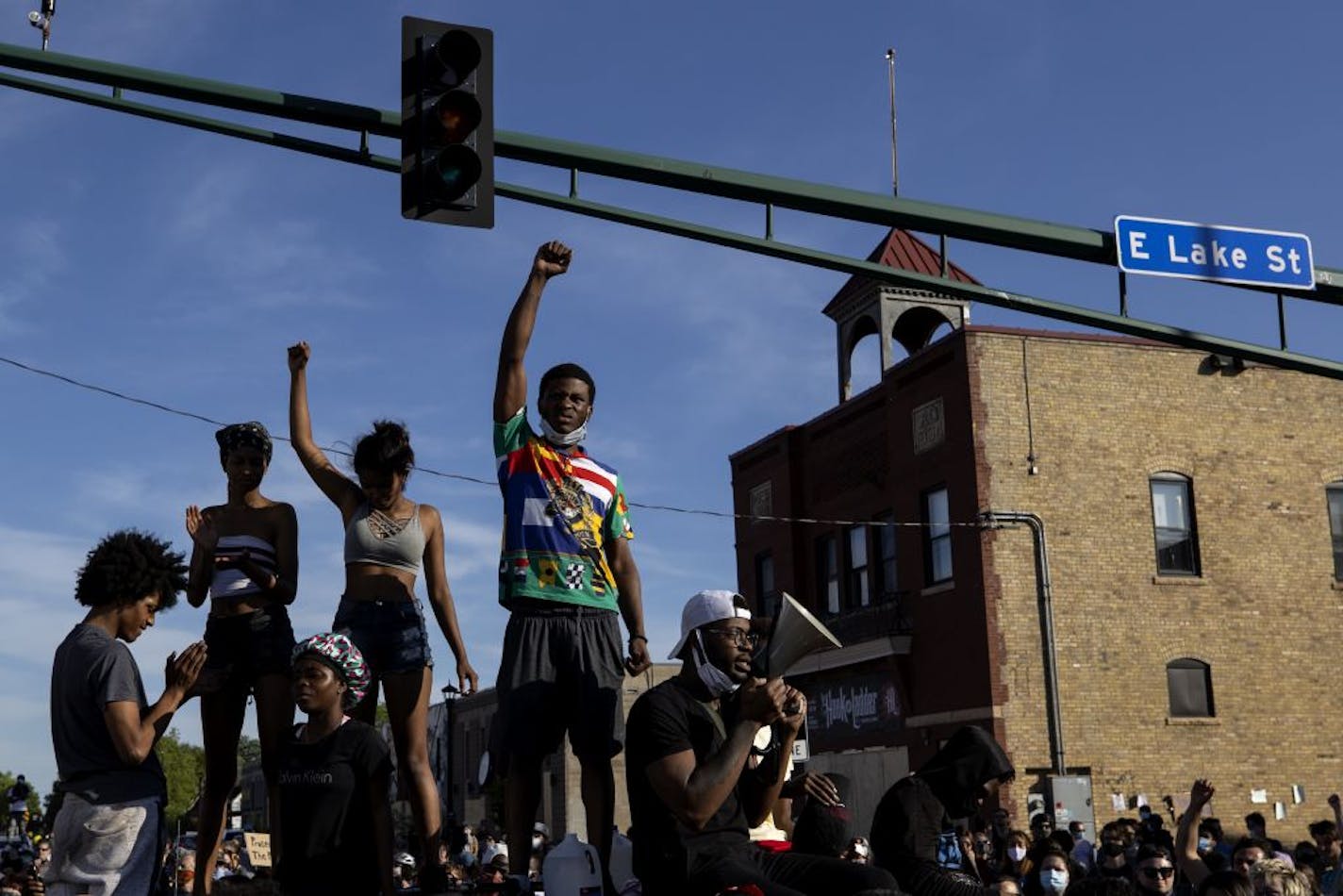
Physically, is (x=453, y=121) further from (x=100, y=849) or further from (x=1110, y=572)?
(x=1110, y=572)

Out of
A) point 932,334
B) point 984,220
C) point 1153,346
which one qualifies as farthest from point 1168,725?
point 984,220

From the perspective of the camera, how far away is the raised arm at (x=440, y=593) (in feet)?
24.9

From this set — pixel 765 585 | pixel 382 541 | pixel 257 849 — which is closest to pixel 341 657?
pixel 382 541

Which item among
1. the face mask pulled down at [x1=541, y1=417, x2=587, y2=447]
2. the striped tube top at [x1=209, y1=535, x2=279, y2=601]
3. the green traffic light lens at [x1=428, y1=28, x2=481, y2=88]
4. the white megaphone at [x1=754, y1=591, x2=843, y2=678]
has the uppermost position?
the green traffic light lens at [x1=428, y1=28, x2=481, y2=88]

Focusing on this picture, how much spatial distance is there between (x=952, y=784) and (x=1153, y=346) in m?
22.9

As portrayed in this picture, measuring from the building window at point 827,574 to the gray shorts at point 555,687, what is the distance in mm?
24699

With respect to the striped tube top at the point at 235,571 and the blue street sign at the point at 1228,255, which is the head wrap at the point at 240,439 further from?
the blue street sign at the point at 1228,255

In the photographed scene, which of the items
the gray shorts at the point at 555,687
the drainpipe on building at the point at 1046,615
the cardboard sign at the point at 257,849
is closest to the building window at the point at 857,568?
the drainpipe on building at the point at 1046,615

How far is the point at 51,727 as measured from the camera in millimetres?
6145

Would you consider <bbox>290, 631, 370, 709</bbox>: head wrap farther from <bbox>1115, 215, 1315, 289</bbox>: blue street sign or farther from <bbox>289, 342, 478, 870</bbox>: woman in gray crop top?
<bbox>1115, 215, 1315, 289</bbox>: blue street sign

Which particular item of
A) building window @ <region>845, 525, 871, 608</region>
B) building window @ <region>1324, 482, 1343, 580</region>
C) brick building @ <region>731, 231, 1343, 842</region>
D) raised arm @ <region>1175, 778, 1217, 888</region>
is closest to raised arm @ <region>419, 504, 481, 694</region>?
raised arm @ <region>1175, 778, 1217, 888</region>

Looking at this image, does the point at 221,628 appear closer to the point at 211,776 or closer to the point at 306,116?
the point at 211,776

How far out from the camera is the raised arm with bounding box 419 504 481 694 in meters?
7.60

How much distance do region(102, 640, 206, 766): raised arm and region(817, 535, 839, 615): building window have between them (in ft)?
86.1
